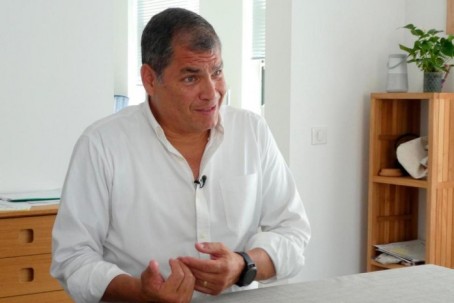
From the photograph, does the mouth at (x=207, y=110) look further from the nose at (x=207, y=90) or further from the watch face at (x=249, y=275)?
the watch face at (x=249, y=275)

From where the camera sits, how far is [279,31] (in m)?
3.38

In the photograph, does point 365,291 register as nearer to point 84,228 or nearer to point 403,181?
point 84,228

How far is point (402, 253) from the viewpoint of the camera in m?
3.42

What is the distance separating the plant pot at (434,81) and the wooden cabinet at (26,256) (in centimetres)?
188

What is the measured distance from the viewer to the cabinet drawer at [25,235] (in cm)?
259

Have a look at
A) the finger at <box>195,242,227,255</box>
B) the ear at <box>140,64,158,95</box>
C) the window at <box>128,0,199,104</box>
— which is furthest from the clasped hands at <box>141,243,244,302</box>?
the window at <box>128,0,199,104</box>

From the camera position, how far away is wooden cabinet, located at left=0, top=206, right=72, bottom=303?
2.59 metres

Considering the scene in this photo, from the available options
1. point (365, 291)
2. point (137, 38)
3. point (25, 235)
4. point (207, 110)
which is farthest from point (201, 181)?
point (137, 38)

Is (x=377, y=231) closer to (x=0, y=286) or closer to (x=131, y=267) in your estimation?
(x=0, y=286)

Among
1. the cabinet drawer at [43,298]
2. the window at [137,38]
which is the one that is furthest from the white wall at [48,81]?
the window at [137,38]

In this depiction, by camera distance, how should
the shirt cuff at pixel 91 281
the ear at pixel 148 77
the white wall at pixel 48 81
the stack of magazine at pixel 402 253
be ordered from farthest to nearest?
1. the stack of magazine at pixel 402 253
2. the white wall at pixel 48 81
3. the ear at pixel 148 77
4. the shirt cuff at pixel 91 281

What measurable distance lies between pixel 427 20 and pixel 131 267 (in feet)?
8.30

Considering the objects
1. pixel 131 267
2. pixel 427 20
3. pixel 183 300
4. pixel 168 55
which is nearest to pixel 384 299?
pixel 183 300

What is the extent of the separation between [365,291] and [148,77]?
751 millimetres
